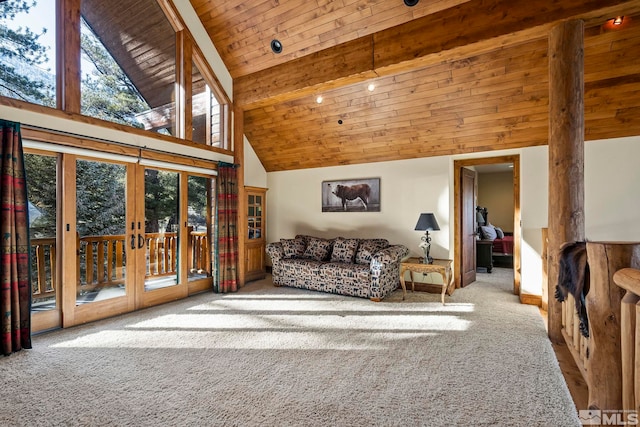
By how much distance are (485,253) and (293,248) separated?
4.14 m

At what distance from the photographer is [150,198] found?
4293 mm

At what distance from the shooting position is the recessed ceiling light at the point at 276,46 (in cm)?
431

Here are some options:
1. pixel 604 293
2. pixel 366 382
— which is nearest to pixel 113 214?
pixel 366 382

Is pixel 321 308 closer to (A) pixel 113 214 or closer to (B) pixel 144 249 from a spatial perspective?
(B) pixel 144 249

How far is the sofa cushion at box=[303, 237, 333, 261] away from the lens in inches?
214

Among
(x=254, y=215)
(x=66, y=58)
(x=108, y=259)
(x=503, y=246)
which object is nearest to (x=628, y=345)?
(x=108, y=259)

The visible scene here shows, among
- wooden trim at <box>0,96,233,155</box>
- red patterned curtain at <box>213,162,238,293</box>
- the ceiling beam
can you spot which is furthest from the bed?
wooden trim at <box>0,96,233,155</box>

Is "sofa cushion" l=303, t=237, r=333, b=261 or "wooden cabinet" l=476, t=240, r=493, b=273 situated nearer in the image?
"sofa cushion" l=303, t=237, r=333, b=261

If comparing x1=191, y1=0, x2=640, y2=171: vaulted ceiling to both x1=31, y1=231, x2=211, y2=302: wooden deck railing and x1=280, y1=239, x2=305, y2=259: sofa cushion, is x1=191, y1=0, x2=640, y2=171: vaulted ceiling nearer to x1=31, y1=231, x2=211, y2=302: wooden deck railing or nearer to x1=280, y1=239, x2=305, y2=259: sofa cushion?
x1=280, y1=239, x2=305, y2=259: sofa cushion

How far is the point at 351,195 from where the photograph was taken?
232 inches

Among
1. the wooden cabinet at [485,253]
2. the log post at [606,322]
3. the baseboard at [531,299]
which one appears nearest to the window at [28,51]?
the log post at [606,322]

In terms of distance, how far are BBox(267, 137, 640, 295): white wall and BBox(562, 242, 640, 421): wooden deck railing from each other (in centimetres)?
337

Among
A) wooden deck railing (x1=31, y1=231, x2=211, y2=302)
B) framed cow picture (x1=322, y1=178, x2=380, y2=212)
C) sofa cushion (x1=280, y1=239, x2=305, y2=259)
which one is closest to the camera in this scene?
wooden deck railing (x1=31, y1=231, x2=211, y2=302)

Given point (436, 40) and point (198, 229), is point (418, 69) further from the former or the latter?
point (198, 229)
